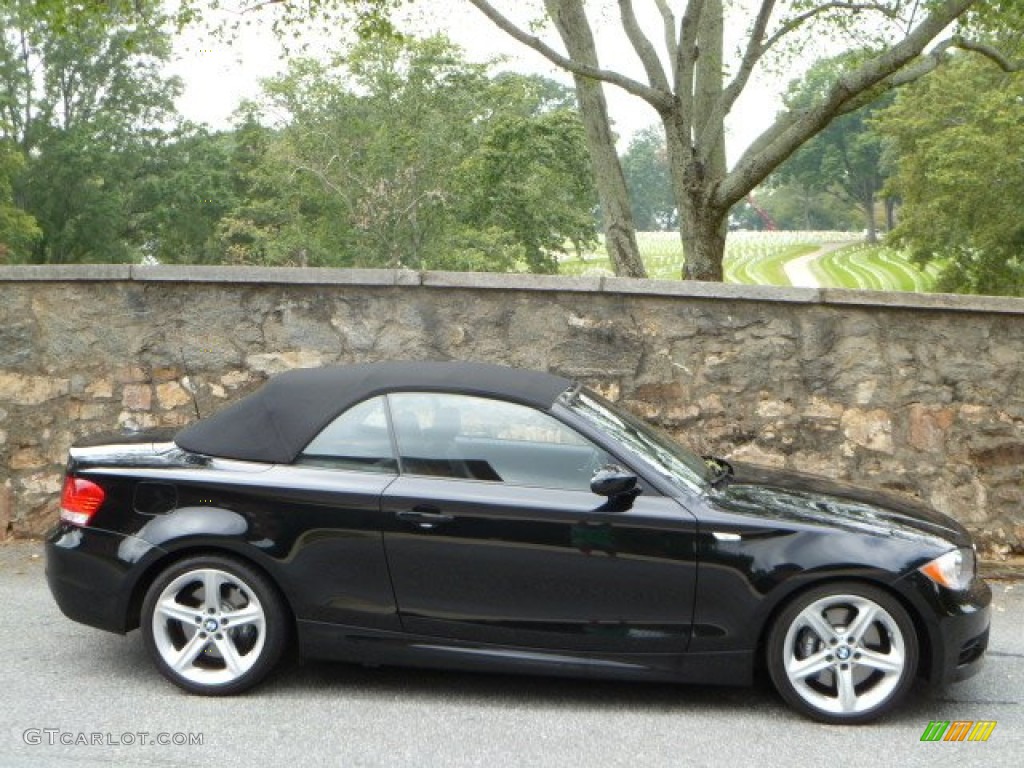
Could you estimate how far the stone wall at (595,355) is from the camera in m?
8.40

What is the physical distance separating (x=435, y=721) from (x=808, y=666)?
1479 millimetres

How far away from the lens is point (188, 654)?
5.34 m

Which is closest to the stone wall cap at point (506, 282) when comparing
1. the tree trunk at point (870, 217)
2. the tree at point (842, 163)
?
the tree at point (842, 163)

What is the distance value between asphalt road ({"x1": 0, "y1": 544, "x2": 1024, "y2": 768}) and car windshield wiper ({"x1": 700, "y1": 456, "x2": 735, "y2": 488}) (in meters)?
0.90

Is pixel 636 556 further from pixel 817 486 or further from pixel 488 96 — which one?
pixel 488 96

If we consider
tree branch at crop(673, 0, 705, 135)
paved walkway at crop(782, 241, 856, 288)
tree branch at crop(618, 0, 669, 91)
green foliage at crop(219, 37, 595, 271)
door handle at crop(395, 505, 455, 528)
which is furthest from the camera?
paved walkway at crop(782, 241, 856, 288)

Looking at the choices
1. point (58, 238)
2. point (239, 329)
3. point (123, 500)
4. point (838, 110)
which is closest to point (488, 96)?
point (58, 238)

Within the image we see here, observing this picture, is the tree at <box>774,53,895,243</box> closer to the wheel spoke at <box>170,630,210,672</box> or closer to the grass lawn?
the grass lawn

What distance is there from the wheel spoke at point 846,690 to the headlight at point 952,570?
0.50 meters

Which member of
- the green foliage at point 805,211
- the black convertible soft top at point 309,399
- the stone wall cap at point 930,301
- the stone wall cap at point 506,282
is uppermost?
the green foliage at point 805,211

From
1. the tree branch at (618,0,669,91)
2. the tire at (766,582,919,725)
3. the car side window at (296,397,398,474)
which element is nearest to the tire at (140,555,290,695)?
the car side window at (296,397,398,474)

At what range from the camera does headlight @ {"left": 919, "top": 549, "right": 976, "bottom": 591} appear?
17.0 ft

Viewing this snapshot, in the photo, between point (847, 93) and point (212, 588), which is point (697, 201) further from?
point (212, 588)

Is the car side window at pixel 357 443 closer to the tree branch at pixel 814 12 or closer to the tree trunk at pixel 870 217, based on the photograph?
the tree branch at pixel 814 12
